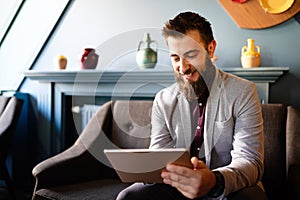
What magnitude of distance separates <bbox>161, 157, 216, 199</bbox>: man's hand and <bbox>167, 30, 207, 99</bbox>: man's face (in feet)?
1.31

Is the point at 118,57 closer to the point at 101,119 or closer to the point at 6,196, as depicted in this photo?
the point at 101,119

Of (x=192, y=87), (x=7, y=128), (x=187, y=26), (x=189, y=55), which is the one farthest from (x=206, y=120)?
(x=7, y=128)

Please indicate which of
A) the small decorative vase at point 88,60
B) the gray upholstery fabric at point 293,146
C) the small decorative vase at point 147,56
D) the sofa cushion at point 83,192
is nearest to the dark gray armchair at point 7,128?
the small decorative vase at point 88,60

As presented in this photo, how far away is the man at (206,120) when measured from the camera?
1253 millimetres

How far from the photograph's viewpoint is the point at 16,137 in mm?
2777

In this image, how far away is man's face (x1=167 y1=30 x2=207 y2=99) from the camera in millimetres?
1381

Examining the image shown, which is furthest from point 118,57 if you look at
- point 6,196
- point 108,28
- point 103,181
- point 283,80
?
point 6,196

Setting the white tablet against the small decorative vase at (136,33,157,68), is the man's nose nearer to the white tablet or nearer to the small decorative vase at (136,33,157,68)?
the white tablet

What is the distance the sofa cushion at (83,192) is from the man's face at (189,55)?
0.64m

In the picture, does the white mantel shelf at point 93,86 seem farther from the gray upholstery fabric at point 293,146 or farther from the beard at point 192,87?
the beard at point 192,87

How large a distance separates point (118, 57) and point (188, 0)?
56 cm

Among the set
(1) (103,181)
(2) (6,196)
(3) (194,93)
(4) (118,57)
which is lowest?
(2) (6,196)

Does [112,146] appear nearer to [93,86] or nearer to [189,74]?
[93,86]

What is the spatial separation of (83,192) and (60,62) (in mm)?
1081
